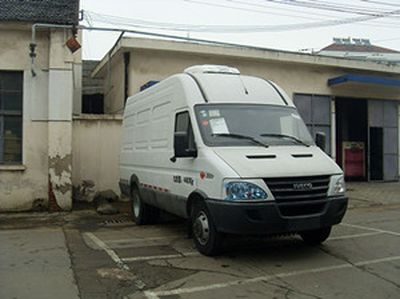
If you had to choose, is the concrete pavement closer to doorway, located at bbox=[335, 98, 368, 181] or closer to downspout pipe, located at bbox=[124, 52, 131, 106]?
downspout pipe, located at bbox=[124, 52, 131, 106]

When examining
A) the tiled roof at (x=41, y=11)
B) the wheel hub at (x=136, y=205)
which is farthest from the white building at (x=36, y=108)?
the wheel hub at (x=136, y=205)

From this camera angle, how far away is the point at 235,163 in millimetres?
7086

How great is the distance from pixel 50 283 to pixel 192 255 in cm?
223

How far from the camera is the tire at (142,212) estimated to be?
10789mm

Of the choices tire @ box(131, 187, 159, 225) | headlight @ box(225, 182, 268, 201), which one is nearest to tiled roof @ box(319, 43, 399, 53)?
tire @ box(131, 187, 159, 225)

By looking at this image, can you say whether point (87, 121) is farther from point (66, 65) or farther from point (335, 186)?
point (335, 186)

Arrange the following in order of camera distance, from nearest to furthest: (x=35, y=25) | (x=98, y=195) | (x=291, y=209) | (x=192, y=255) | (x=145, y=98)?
(x=291, y=209) → (x=192, y=255) → (x=145, y=98) → (x=35, y=25) → (x=98, y=195)

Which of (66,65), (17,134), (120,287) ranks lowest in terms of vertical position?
(120,287)

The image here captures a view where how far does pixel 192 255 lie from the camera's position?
772 cm

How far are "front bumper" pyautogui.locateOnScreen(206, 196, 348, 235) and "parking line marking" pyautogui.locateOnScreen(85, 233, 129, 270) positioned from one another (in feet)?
4.79

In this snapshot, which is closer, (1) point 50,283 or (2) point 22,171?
(1) point 50,283

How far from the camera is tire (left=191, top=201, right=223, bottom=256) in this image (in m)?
7.34

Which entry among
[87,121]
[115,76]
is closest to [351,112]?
[115,76]

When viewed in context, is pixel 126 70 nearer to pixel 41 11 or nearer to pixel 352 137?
pixel 41 11
